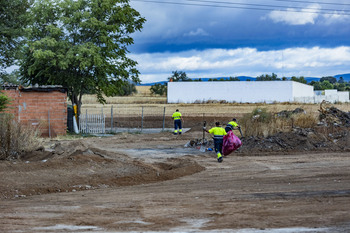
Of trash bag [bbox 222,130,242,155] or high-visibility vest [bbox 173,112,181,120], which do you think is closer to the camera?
trash bag [bbox 222,130,242,155]

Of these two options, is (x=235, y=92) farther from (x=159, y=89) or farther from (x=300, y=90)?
(x=159, y=89)

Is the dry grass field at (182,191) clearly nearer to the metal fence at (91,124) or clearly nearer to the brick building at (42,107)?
the brick building at (42,107)

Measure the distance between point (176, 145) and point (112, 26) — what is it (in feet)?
38.3

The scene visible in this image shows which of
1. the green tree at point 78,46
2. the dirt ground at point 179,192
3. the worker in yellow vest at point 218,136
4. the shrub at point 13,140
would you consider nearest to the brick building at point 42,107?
the green tree at point 78,46

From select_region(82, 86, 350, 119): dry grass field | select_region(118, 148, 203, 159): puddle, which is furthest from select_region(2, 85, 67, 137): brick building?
select_region(82, 86, 350, 119): dry grass field

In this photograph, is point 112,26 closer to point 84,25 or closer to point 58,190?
point 84,25

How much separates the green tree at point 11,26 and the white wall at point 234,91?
2528 inches

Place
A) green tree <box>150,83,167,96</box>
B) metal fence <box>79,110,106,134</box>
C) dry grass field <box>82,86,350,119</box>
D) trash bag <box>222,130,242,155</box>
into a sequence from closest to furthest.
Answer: trash bag <box>222,130,242,155</box> → metal fence <box>79,110,106,134</box> → dry grass field <box>82,86,350,119</box> → green tree <box>150,83,167,96</box>

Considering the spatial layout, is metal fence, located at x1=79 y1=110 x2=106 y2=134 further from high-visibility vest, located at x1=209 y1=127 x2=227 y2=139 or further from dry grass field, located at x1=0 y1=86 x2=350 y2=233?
high-visibility vest, located at x1=209 y1=127 x2=227 y2=139

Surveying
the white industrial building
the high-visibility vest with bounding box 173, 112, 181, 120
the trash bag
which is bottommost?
the trash bag

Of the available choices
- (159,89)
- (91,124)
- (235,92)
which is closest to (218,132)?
(91,124)

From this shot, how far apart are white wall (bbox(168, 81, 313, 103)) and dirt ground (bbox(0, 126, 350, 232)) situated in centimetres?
6110

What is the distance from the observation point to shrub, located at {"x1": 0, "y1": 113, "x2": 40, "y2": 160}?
17.4m

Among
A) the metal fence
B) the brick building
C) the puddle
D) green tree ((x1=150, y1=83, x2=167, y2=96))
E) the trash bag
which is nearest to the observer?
the trash bag
